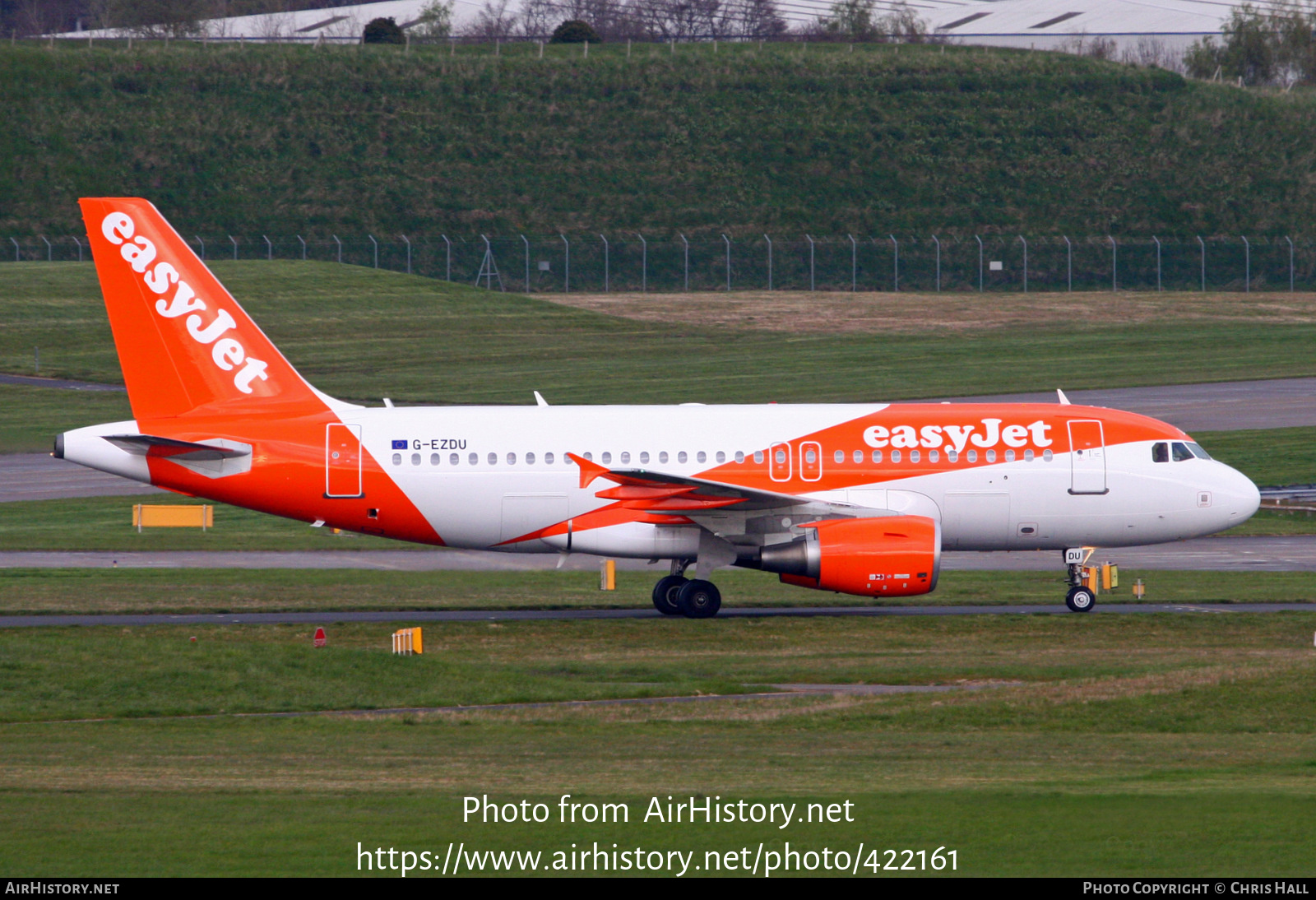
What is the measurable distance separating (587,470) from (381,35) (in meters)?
113

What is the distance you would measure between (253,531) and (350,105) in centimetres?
8292

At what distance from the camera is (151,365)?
102 feet

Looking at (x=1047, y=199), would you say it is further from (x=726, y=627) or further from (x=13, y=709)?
(x=13, y=709)

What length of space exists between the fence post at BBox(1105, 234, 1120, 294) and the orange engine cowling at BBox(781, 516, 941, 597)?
7927 centimetres

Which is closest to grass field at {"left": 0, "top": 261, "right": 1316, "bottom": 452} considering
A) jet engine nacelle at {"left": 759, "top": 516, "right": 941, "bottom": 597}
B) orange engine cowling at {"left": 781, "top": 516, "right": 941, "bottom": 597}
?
jet engine nacelle at {"left": 759, "top": 516, "right": 941, "bottom": 597}

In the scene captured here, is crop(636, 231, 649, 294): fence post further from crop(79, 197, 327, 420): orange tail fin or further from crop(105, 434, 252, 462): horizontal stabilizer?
crop(105, 434, 252, 462): horizontal stabilizer

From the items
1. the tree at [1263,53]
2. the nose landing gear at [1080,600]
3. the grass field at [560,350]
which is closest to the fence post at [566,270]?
the grass field at [560,350]

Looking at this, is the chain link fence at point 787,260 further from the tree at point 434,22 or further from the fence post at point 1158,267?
the tree at point 434,22

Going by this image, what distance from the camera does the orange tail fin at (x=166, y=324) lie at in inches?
1222

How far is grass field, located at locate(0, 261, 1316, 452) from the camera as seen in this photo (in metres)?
71.1

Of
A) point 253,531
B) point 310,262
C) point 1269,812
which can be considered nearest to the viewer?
point 1269,812

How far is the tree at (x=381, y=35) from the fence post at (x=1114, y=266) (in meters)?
62.9

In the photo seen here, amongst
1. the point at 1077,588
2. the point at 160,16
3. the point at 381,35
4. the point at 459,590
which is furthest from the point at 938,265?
the point at 160,16
